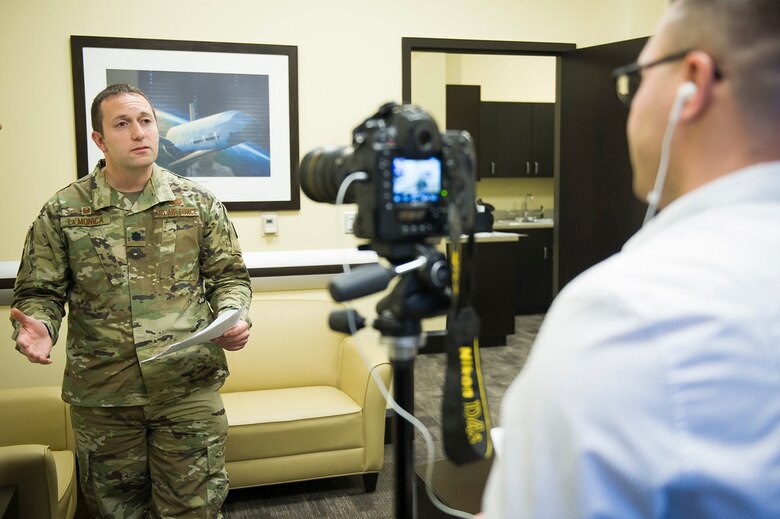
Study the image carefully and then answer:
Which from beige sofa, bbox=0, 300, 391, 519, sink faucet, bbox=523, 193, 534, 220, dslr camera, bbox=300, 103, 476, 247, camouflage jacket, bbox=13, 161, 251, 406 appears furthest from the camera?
sink faucet, bbox=523, 193, 534, 220

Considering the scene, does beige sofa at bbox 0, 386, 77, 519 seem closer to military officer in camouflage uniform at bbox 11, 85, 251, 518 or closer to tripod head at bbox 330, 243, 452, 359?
military officer in camouflage uniform at bbox 11, 85, 251, 518

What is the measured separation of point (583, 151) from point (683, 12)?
3.08 metres

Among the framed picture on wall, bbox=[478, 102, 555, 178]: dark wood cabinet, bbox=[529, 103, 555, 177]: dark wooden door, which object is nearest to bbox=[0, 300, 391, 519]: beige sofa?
the framed picture on wall

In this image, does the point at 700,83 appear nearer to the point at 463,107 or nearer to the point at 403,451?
the point at 403,451

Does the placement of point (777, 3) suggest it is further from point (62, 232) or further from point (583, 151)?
point (583, 151)

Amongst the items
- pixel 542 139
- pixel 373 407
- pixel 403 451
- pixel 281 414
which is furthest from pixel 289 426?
pixel 542 139

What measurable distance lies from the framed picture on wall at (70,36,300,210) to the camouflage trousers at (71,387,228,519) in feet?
4.87

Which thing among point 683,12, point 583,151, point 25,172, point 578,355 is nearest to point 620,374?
point 578,355

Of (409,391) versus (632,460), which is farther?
(409,391)

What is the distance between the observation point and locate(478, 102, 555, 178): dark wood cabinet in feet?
20.5

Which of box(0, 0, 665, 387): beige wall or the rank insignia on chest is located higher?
box(0, 0, 665, 387): beige wall

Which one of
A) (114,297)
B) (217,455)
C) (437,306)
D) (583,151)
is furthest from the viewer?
(583,151)

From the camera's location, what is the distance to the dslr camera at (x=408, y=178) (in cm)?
96

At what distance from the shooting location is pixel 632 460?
0.52 meters
